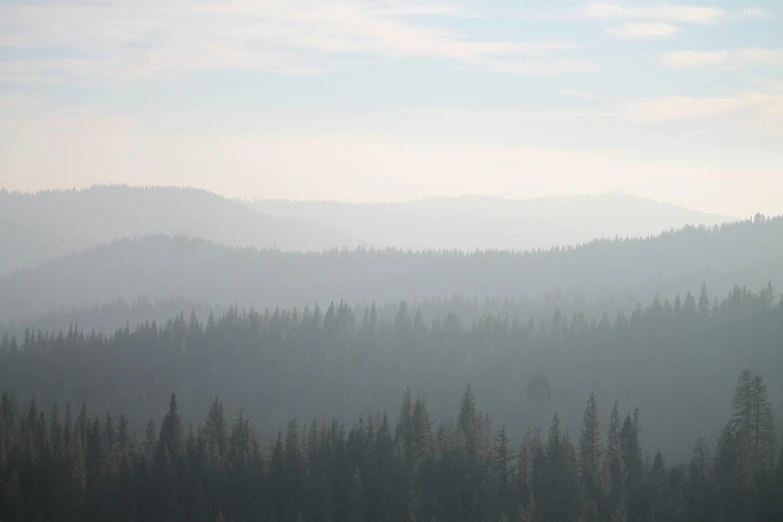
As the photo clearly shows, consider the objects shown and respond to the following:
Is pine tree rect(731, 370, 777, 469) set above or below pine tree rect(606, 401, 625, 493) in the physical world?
above

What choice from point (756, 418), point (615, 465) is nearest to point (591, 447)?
point (615, 465)

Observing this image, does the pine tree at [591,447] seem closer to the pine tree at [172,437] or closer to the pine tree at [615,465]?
the pine tree at [615,465]

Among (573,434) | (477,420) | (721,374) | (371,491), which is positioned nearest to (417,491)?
(371,491)

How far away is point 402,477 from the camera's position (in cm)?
11319

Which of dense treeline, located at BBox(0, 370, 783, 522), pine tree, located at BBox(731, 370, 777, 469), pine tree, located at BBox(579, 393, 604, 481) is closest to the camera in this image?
dense treeline, located at BBox(0, 370, 783, 522)

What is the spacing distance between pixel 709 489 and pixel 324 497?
43.7 meters

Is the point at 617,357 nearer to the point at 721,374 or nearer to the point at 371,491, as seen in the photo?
the point at 721,374

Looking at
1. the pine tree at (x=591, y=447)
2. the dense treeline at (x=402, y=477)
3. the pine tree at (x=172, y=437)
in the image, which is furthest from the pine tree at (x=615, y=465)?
the pine tree at (x=172, y=437)

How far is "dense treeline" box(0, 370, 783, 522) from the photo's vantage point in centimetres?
Result: 10069

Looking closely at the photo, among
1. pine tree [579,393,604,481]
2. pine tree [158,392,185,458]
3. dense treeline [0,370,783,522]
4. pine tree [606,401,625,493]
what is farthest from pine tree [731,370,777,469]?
pine tree [158,392,185,458]

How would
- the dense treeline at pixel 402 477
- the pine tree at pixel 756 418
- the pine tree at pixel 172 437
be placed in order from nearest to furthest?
the dense treeline at pixel 402 477
the pine tree at pixel 756 418
the pine tree at pixel 172 437

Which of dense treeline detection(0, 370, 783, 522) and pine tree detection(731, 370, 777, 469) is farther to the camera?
pine tree detection(731, 370, 777, 469)

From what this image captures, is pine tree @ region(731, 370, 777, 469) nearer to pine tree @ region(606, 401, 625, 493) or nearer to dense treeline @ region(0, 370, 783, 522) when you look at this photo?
dense treeline @ region(0, 370, 783, 522)

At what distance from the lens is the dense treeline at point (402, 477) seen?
10069 cm
